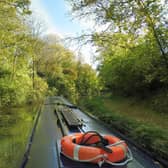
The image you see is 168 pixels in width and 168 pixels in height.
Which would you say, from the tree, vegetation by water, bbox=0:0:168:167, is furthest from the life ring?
the tree

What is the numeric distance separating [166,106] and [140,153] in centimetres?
483

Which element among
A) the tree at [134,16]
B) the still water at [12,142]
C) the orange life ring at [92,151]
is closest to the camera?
the orange life ring at [92,151]

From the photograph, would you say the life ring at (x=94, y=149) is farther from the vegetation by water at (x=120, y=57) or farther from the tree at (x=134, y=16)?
the tree at (x=134, y=16)

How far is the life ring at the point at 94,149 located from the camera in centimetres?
295

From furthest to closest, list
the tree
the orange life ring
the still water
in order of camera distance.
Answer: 1. the tree
2. the still water
3. the orange life ring

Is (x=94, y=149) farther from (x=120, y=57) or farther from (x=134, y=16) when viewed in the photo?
(x=120, y=57)

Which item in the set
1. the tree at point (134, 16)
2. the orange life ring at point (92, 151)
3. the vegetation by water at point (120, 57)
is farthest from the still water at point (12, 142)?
the tree at point (134, 16)

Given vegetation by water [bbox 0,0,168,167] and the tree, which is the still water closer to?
vegetation by water [bbox 0,0,168,167]

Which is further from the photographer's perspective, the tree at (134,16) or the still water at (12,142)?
the tree at (134,16)

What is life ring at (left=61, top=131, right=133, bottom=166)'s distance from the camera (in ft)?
9.68

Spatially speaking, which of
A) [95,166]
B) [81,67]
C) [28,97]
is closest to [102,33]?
[95,166]

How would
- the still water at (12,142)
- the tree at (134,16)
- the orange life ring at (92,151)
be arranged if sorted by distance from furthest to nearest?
the tree at (134,16) < the still water at (12,142) < the orange life ring at (92,151)

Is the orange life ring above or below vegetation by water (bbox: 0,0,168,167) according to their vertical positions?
below

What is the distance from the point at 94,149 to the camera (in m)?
2.95
